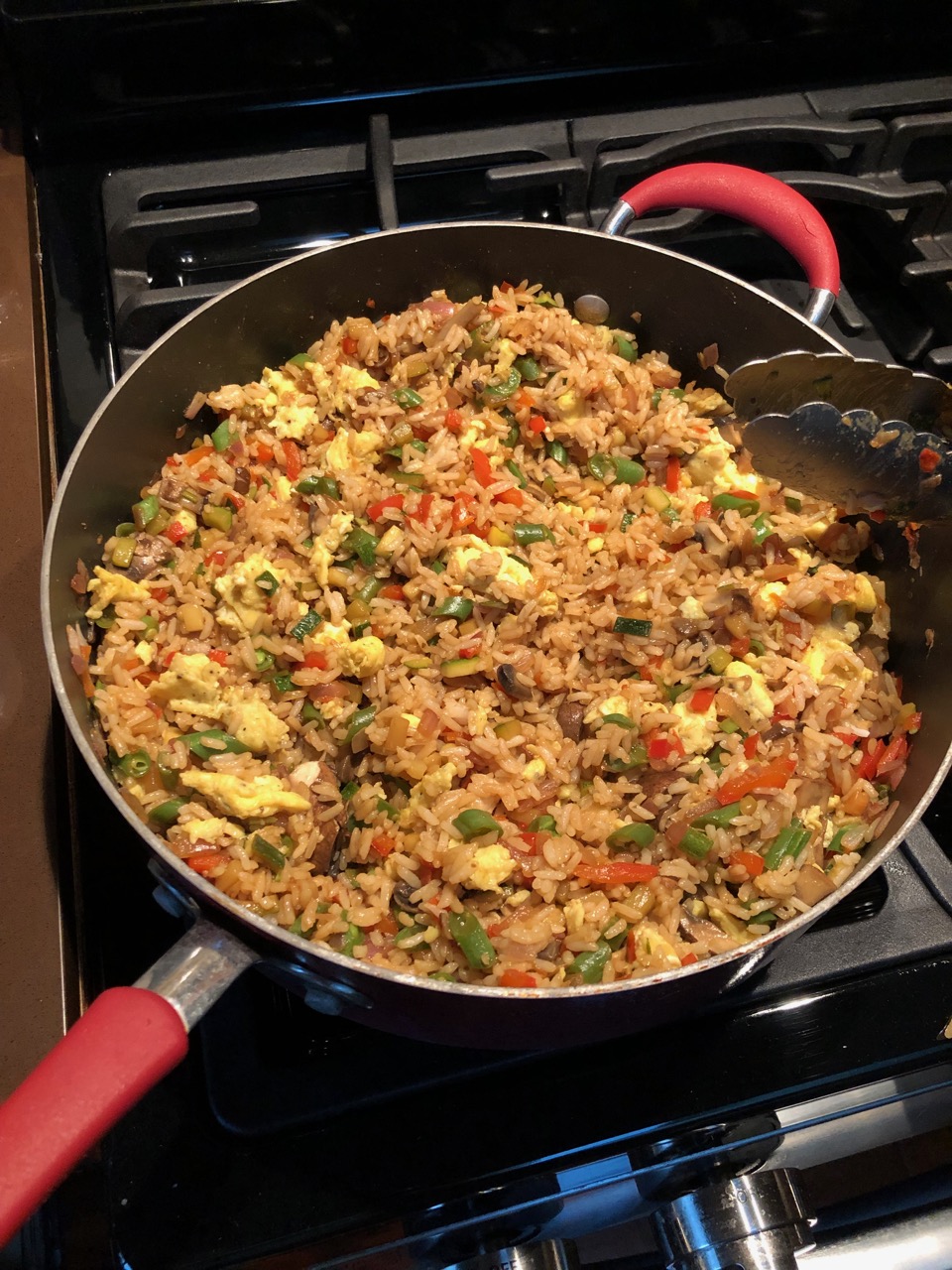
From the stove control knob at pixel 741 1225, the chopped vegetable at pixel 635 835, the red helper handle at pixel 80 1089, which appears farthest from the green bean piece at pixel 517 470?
the stove control knob at pixel 741 1225

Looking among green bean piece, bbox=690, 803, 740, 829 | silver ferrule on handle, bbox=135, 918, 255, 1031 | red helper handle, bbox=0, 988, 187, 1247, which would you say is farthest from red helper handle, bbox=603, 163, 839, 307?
red helper handle, bbox=0, 988, 187, 1247

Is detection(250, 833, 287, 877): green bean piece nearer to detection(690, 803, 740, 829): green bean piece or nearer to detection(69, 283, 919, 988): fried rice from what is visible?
detection(69, 283, 919, 988): fried rice

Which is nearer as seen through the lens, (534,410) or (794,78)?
(534,410)

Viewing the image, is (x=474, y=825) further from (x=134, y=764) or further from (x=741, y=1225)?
(x=741, y=1225)

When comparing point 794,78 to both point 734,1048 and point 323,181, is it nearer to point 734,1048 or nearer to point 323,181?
point 323,181

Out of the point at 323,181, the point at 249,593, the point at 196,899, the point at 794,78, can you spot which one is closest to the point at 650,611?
the point at 249,593

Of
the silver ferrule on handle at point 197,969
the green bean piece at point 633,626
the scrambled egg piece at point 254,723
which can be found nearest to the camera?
the silver ferrule on handle at point 197,969

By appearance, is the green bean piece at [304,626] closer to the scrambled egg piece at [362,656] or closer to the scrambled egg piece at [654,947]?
the scrambled egg piece at [362,656]
